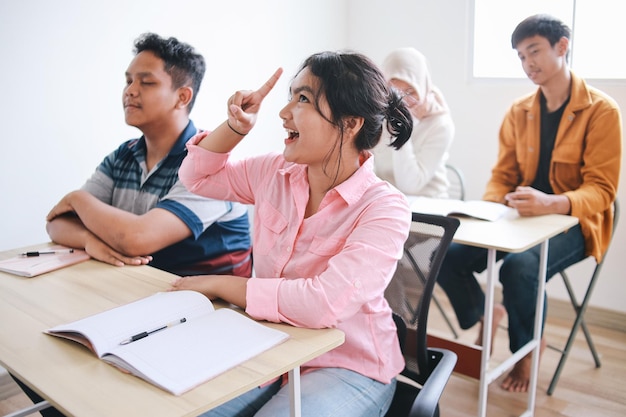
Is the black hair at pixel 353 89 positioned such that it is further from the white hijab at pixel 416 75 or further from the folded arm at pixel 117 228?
the white hijab at pixel 416 75

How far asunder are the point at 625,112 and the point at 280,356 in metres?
2.47

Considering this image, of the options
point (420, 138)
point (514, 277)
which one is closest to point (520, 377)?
point (514, 277)

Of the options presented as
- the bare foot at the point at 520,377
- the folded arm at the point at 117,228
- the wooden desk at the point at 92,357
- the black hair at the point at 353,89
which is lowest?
the bare foot at the point at 520,377

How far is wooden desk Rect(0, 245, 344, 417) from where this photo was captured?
95 centimetres

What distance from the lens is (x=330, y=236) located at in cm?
138

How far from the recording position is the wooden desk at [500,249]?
2010 mm

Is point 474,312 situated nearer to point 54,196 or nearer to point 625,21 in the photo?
point 625,21

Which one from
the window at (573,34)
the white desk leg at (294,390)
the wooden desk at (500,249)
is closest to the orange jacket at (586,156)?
the wooden desk at (500,249)

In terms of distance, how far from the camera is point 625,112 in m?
2.91

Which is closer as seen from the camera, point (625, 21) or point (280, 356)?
point (280, 356)

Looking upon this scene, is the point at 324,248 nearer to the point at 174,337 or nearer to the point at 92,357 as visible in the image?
the point at 174,337

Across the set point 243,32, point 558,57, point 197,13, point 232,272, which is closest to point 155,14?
point 197,13

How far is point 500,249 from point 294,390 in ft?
3.46

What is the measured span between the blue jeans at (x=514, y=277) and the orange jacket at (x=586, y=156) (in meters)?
0.11
